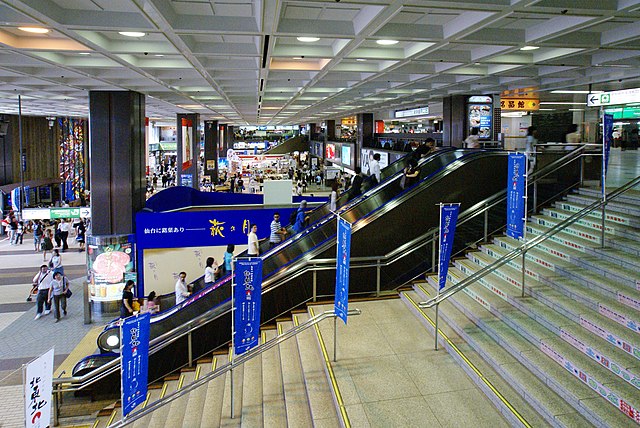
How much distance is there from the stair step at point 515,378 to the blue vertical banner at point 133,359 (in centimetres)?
350

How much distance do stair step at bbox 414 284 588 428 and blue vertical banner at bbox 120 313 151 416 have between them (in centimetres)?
350

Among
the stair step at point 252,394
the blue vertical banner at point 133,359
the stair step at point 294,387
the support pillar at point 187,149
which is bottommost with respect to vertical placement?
the stair step at point 252,394

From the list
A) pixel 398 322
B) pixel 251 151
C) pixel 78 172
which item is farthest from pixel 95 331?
pixel 251 151

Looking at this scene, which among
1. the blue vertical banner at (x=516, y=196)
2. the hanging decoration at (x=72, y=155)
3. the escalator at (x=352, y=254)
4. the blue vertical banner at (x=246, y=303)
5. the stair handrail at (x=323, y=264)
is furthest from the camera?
the hanging decoration at (x=72, y=155)

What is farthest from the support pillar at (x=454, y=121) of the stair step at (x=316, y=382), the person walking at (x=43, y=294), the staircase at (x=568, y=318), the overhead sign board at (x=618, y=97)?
the person walking at (x=43, y=294)

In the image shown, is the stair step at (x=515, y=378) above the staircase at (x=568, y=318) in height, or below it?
below

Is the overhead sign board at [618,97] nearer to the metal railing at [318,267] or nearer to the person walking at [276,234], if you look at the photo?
the metal railing at [318,267]

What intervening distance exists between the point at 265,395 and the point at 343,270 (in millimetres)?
1611

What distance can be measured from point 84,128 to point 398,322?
31048mm

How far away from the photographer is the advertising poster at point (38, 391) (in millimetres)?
3914

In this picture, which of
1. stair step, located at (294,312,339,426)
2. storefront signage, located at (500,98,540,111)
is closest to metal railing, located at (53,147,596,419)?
stair step, located at (294,312,339,426)

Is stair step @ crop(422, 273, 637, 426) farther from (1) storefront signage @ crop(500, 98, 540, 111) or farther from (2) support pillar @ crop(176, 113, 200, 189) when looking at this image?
(2) support pillar @ crop(176, 113, 200, 189)

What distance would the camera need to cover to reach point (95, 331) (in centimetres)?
1002

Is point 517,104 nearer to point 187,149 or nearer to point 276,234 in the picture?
point 276,234
